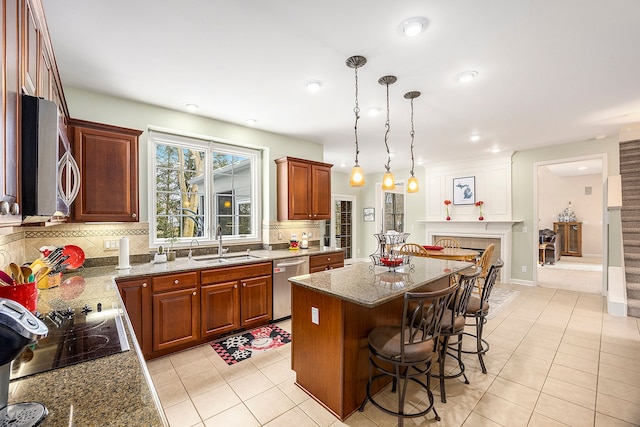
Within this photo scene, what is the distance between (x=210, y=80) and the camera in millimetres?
2809

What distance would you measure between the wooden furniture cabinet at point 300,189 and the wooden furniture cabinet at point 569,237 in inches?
357

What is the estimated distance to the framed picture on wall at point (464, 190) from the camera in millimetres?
6348

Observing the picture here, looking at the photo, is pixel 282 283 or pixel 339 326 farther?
pixel 282 283

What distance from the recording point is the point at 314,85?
2895mm

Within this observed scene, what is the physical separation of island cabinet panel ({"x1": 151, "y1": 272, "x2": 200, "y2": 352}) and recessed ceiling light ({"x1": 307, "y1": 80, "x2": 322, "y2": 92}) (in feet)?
7.60

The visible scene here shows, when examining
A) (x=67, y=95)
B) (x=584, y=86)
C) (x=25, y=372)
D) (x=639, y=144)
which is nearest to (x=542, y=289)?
(x=639, y=144)

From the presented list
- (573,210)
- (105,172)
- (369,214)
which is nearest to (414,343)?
(105,172)

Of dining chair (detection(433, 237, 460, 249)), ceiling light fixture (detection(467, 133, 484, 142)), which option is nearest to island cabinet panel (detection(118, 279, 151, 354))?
ceiling light fixture (detection(467, 133, 484, 142))

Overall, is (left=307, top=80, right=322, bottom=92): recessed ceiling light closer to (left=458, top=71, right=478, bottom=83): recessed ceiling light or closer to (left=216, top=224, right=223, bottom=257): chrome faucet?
(left=458, top=71, right=478, bottom=83): recessed ceiling light

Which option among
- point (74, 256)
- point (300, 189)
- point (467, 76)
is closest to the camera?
point (74, 256)

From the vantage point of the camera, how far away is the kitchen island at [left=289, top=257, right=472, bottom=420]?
6.49 feet

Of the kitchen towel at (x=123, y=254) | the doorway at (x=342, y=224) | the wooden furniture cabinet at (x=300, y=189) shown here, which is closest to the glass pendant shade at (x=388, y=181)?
the wooden furniture cabinet at (x=300, y=189)

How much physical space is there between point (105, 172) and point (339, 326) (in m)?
2.69

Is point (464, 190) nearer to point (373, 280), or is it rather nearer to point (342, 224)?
point (342, 224)
